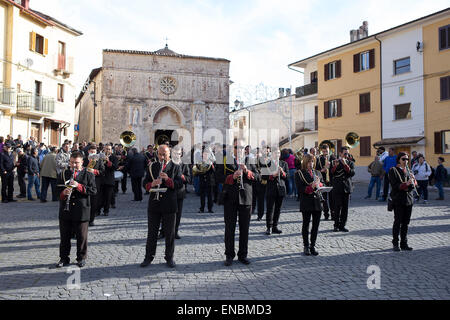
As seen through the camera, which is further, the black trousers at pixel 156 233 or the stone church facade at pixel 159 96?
the stone church facade at pixel 159 96

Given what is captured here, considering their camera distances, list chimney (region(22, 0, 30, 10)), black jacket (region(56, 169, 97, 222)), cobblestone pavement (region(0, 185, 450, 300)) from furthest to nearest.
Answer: chimney (region(22, 0, 30, 10)), black jacket (region(56, 169, 97, 222)), cobblestone pavement (region(0, 185, 450, 300))

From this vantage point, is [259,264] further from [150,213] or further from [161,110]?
[161,110]

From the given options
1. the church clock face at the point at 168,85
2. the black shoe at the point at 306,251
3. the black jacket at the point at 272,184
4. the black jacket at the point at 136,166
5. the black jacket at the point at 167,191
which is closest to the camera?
the black jacket at the point at 167,191

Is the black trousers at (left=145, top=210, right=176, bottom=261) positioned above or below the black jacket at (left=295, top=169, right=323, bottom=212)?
below

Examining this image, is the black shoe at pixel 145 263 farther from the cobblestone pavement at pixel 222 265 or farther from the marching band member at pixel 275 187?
the marching band member at pixel 275 187

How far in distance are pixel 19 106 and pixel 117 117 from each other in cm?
1297

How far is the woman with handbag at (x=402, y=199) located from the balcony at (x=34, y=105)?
26.4 m

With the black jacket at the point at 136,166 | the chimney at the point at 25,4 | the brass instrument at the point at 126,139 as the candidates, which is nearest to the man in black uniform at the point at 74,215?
the black jacket at the point at 136,166

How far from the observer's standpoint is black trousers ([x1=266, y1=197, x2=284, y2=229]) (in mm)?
9028

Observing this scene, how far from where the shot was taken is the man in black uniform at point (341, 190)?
918 centimetres

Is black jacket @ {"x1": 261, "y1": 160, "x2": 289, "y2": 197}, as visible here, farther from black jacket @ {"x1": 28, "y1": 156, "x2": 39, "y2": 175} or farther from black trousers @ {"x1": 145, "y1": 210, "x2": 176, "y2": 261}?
black jacket @ {"x1": 28, "y1": 156, "x2": 39, "y2": 175}

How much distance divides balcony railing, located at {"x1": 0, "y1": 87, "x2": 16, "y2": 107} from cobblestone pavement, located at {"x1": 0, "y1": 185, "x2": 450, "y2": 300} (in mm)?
18833

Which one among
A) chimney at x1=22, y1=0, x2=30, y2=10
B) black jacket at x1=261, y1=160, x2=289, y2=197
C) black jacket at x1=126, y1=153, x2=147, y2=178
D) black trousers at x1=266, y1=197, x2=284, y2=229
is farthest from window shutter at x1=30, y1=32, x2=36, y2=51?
black trousers at x1=266, y1=197, x2=284, y2=229

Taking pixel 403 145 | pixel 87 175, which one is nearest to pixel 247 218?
pixel 87 175
